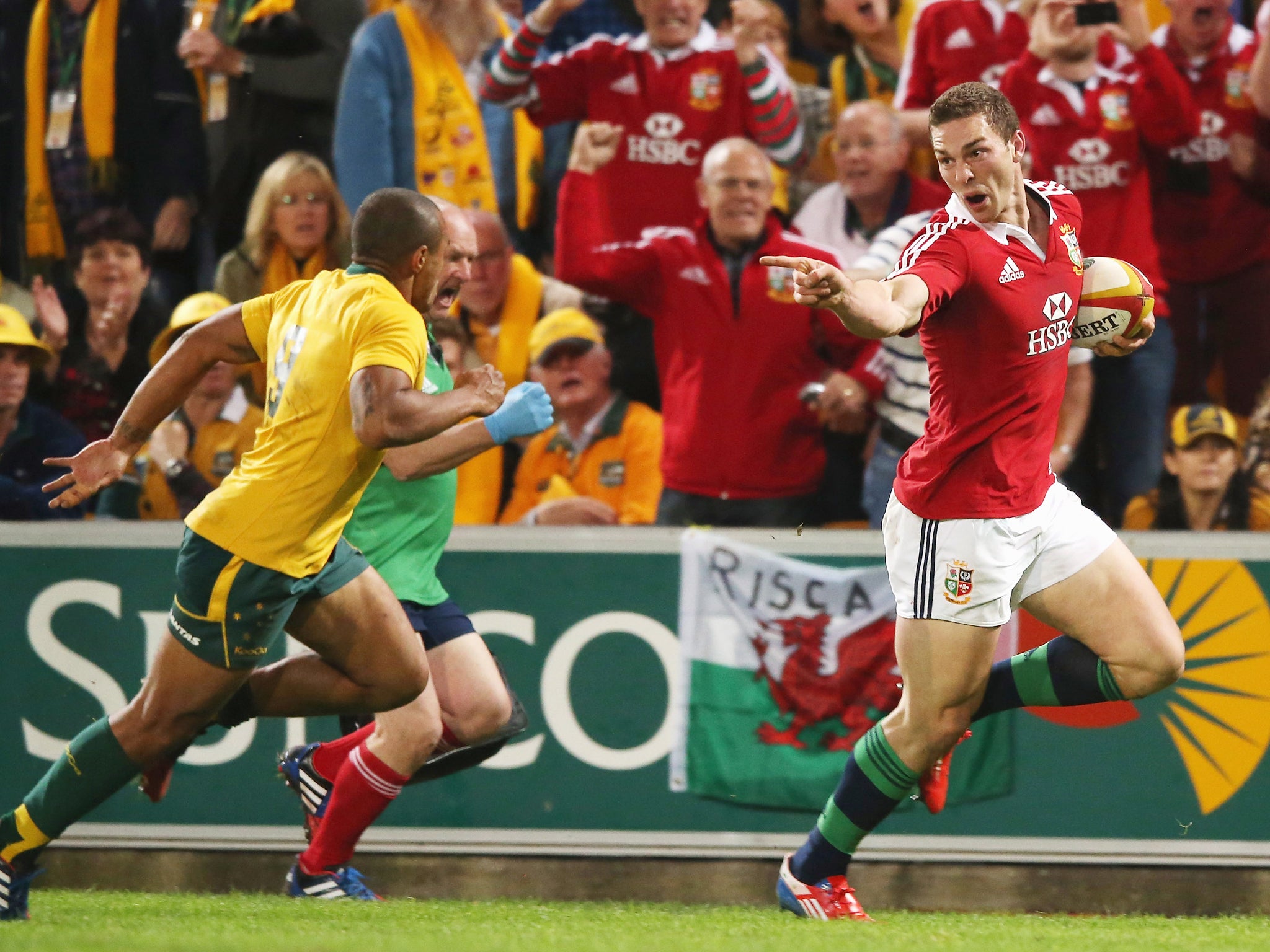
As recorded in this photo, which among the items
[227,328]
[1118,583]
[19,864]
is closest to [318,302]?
[227,328]

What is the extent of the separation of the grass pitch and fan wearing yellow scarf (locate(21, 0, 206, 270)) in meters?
3.39

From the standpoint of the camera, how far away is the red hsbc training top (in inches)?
169

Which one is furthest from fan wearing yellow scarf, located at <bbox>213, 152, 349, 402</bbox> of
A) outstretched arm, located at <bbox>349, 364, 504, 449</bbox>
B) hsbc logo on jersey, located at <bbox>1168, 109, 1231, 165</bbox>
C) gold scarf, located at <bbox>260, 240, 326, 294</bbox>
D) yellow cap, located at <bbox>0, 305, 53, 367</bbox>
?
hsbc logo on jersey, located at <bbox>1168, 109, 1231, 165</bbox>

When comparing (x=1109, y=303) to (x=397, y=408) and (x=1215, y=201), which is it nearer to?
(x=397, y=408)

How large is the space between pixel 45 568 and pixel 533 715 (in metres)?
1.85

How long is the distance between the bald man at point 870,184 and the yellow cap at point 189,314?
Answer: 2514 millimetres

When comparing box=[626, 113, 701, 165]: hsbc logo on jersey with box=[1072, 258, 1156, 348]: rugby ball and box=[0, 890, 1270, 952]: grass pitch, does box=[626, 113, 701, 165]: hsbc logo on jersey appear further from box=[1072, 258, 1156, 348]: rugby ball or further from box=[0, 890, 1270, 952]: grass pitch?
box=[0, 890, 1270, 952]: grass pitch

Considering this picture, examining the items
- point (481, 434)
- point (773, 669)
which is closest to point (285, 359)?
point (481, 434)

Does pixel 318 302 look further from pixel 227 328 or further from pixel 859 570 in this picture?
pixel 859 570

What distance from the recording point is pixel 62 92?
745 centimetres

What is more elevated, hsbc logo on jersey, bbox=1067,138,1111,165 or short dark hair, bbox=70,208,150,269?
hsbc logo on jersey, bbox=1067,138,1111,165

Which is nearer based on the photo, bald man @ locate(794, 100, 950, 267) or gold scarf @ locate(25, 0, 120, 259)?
bald man @ locate(794, 100, 950, 267)

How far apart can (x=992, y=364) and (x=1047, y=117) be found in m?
2.69

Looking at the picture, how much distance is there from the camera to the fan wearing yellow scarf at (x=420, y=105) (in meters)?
7.16
